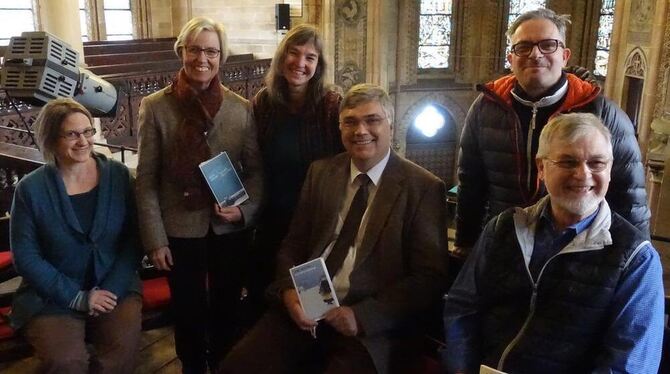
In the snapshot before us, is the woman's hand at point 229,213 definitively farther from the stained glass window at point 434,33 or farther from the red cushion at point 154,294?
the stained glass window at point 434,33

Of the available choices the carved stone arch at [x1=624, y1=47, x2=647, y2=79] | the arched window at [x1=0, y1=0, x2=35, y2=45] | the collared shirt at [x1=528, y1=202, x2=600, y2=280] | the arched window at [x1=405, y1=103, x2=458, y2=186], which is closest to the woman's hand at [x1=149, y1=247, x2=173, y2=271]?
the collared shirt at [x1=528, y1=202, x2=600, y2=280]

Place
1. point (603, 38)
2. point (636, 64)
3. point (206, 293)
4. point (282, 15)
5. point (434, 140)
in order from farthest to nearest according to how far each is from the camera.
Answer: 1. point (434, 140)
2. point (603, 38)
3. point (282, 15)
4. point (636, 64)
5. point (206, 293)

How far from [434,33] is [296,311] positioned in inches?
435

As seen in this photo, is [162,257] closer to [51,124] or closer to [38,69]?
[51,124]

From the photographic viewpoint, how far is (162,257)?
7.11 ft

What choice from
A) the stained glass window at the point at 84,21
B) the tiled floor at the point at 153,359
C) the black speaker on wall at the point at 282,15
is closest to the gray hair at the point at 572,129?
the tiled floor at the point at 153,359

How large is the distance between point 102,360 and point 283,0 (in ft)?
29.2

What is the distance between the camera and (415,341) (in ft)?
6.65

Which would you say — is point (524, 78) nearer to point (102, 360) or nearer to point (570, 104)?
point (570, 104)

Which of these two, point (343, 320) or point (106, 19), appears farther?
point (106, 19)

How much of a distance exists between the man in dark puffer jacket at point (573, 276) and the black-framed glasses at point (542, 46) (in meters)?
0.33

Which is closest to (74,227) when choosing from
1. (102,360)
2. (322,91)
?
(102,360)

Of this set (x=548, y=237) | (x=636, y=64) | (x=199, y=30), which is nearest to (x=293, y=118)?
(x=199, y=30)

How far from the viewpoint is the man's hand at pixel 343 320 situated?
1.91 meters
